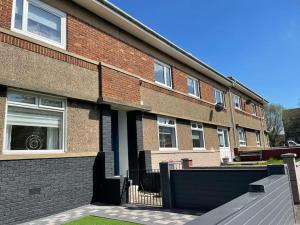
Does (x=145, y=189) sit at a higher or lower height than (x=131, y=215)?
higher

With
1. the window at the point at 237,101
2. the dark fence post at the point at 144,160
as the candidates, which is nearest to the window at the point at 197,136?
the dark fence post at the point at 144,160

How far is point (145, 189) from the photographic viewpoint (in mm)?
10508

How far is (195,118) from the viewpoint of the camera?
16.6 metres

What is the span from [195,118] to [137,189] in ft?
24.4

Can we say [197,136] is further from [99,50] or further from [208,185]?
[208,185]

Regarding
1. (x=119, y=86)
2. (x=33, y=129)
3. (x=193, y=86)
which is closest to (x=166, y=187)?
(x=33, y=129)

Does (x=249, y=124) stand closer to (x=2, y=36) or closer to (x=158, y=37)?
(x=158, y=37)

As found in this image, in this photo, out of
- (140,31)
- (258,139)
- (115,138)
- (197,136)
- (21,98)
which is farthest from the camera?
(258,139)

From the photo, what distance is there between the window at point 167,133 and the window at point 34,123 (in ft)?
19.5

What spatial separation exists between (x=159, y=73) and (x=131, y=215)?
29.4 feet

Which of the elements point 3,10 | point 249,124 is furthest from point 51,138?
point 249,124

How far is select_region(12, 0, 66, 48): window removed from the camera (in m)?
7.98

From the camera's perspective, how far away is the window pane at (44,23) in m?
8.35

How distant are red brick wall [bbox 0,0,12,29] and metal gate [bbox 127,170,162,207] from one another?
5947mm
